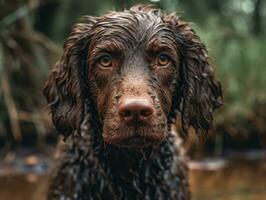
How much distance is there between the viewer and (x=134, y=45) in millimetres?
5023

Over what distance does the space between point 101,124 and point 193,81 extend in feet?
2.36

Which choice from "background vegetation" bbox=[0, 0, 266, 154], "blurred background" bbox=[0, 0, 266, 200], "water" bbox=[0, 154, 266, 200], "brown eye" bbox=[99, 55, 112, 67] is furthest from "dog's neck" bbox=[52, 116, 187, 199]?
"background vegetation" bbox=[0, 0, 266, 154]

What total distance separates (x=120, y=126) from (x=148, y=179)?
105 centimetres

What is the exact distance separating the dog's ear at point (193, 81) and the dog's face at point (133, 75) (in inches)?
7.1

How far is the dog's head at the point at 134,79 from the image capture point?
4.65m

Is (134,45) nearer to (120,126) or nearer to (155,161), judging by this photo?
(120,126)

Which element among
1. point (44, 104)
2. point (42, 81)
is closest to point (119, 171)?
point (44, 104)

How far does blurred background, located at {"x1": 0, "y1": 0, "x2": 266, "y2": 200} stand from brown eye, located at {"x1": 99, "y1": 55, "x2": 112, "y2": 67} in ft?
15.2

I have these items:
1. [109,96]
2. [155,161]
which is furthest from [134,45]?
[155,161]

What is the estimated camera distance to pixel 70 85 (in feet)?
17.8

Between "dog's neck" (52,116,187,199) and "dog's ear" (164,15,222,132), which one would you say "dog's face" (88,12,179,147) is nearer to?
"dog's ear" (164,15,222,132)

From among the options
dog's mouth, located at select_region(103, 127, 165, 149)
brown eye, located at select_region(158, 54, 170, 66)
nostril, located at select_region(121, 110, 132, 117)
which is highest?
brown eye, located at select_region(158, 54, 170, 66)

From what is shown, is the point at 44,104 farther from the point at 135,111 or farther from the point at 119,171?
the point at 135,111

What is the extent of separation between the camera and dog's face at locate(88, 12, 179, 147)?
4594mm
